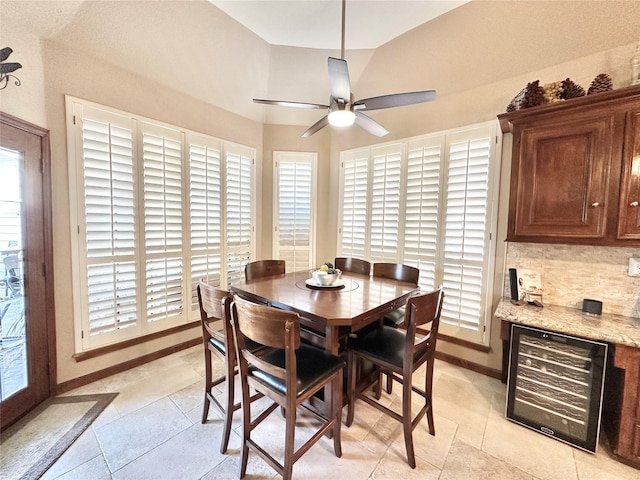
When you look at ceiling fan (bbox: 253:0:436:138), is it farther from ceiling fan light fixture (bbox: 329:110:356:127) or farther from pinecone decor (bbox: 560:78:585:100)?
pinecone decor (bbox: 560:78:585:100)

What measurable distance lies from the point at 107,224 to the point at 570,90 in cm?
386

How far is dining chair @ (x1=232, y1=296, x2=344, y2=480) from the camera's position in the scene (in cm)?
126

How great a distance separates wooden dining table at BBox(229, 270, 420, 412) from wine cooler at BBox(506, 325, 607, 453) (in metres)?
0.87

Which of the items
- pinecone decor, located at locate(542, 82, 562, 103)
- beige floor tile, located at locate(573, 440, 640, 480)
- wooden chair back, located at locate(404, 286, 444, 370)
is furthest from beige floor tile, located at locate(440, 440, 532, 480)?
pinecone decor, located at locate(542, 82, 562, 103)

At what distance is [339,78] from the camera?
1.76m

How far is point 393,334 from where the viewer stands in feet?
6.57

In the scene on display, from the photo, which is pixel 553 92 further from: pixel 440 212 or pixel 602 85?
pixel 440 212

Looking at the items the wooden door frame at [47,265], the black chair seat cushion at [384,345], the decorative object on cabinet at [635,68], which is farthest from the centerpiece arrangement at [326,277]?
the decorative object on cabinet at [635,68]

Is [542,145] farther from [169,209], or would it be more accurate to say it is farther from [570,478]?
[169,209]

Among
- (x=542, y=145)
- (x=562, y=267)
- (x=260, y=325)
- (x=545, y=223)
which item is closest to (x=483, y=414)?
(x=562, y=267)

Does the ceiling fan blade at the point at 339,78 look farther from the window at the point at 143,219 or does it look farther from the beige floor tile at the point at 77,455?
the beige floor tile at the point at 77,455

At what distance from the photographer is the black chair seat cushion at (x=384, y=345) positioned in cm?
169

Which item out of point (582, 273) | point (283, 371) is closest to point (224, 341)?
point (283, 371)

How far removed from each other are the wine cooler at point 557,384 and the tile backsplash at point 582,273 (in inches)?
25.1
